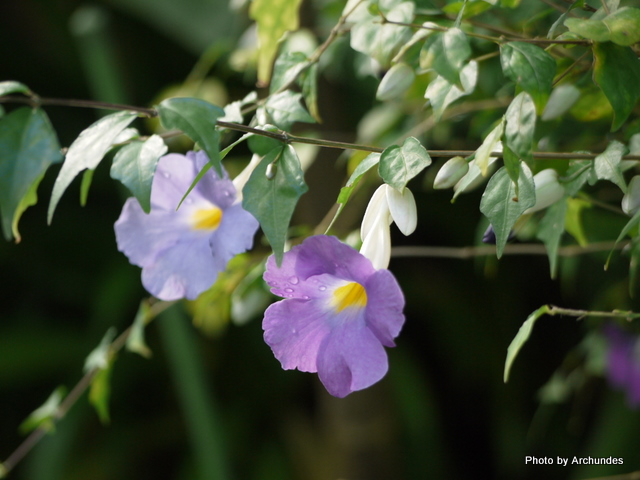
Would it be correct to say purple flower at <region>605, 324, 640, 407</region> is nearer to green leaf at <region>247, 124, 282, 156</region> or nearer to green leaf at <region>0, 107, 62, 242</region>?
green leaf at <region>247, 124, 282, 156</region>

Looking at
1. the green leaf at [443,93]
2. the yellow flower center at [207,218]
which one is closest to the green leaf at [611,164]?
the green leaf at [443,93]

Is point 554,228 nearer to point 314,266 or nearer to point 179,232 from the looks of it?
point 314,266

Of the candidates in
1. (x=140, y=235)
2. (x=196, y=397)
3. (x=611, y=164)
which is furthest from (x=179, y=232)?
(x=196, y=397)

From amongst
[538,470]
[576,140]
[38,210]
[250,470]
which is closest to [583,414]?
[538,470]

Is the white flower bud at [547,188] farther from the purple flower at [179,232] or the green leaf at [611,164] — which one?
the purple flower at [179,232]

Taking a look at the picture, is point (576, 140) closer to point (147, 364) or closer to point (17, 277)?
point (147, 364)

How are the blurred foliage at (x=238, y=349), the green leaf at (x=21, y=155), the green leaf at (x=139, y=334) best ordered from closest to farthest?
the green leaf at (x=21, y=155), the green leaf at (x=139, y=334), the blurred foliage at (x=238, y=349)
